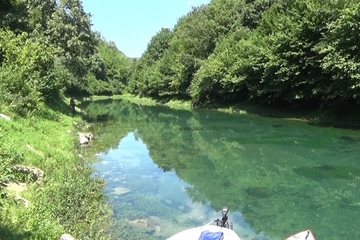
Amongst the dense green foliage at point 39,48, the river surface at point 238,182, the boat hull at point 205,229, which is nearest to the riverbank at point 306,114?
the river surface at point 238,182

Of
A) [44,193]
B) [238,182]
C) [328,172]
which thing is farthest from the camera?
[328,172]

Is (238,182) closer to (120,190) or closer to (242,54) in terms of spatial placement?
(120,190)

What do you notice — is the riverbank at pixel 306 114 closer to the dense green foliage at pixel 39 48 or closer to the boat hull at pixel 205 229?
the dense green foliage at pixel 39 48

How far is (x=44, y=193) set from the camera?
34.0 ft

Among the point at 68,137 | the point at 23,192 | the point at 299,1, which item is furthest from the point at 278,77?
the point at 23,192

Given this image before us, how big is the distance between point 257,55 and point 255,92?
484 centimetres

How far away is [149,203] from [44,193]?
4078 millimetres

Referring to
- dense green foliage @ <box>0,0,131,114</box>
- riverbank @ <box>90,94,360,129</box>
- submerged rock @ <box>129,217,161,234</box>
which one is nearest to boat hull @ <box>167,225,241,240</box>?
submerged rock @ <box>129,217,161,234</box>

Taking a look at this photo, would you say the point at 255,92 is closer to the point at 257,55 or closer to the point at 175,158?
the point at 257,55

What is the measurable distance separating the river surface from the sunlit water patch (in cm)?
3

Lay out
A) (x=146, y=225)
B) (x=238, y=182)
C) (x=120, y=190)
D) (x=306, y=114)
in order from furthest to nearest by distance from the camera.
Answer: (x=306, y=114), (x=238, y=182), (x=120, y=190), (x=146, y=225)

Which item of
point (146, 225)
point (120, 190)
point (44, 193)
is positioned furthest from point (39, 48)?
point (146, 225)

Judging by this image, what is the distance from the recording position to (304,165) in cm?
1802

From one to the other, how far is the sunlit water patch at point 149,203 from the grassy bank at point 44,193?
2.35 ft
